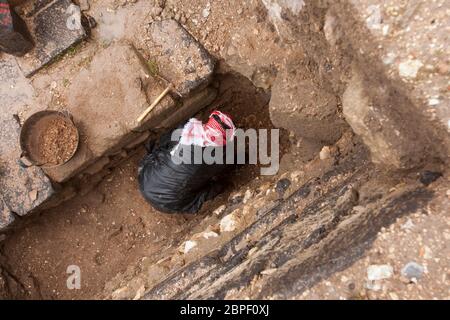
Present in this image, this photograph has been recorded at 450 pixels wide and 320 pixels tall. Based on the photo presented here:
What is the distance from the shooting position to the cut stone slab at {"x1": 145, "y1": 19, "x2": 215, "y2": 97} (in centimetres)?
364

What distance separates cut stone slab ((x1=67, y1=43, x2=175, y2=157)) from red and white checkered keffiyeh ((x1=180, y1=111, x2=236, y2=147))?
32cm

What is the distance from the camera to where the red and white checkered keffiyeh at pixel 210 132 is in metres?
3.54

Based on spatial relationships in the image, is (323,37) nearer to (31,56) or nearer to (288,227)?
(288,227)

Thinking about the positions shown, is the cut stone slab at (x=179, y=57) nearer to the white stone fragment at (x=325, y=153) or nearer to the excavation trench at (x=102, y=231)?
the excavation trench at (x=102, y=231)

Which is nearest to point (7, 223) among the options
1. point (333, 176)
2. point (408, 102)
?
point (333, 176)

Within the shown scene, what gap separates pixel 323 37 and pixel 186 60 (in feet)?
4.61

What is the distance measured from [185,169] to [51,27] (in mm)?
1704

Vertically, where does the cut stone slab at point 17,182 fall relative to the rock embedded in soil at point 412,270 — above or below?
above

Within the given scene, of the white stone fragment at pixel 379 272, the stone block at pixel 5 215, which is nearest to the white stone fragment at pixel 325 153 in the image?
the white stone fragment at pixel 379 272

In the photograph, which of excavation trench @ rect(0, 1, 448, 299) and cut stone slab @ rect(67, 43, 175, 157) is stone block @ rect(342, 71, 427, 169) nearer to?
excavation trench @ rect(0, 1, 448, 299)

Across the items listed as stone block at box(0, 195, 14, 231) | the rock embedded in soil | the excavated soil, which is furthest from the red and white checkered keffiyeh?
the rock embedded in soil

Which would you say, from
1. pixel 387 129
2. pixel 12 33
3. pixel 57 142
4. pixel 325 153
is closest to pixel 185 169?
pixel 57 142

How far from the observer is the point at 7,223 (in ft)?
12.6

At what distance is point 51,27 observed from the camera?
3768 millimetres
